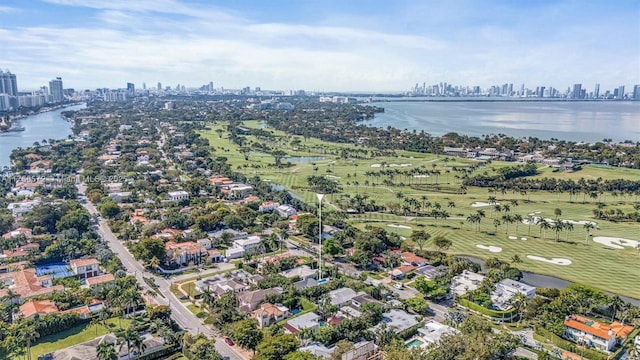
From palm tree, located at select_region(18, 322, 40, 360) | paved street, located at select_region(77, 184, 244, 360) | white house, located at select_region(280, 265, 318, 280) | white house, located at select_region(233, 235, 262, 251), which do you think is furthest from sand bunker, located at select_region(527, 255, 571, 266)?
palm tree, located at select_region(18, 322, 40, 360)

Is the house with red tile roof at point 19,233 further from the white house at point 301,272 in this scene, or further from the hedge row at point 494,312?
the hedge row at point 494,312

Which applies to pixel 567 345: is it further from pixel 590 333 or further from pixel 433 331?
pixel 433 331

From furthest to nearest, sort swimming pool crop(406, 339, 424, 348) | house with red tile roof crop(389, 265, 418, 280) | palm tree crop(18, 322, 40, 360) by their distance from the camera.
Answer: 1. house with red tile roof crop(389, 265, 418, 280)
2. swimming pool crop(406, 339, 424, 348)
3. palm tree crop(18, 322, 40, 360)

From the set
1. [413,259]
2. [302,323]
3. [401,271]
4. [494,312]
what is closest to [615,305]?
[494,312]

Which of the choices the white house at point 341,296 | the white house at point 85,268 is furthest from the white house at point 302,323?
the white house at point 85,268

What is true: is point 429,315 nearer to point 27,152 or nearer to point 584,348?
point 584,348

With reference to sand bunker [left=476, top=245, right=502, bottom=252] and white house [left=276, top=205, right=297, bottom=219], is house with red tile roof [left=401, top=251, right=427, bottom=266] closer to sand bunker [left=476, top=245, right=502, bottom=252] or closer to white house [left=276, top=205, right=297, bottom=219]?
sand bunker [left=476, top=245, right=502, bottom=252]
